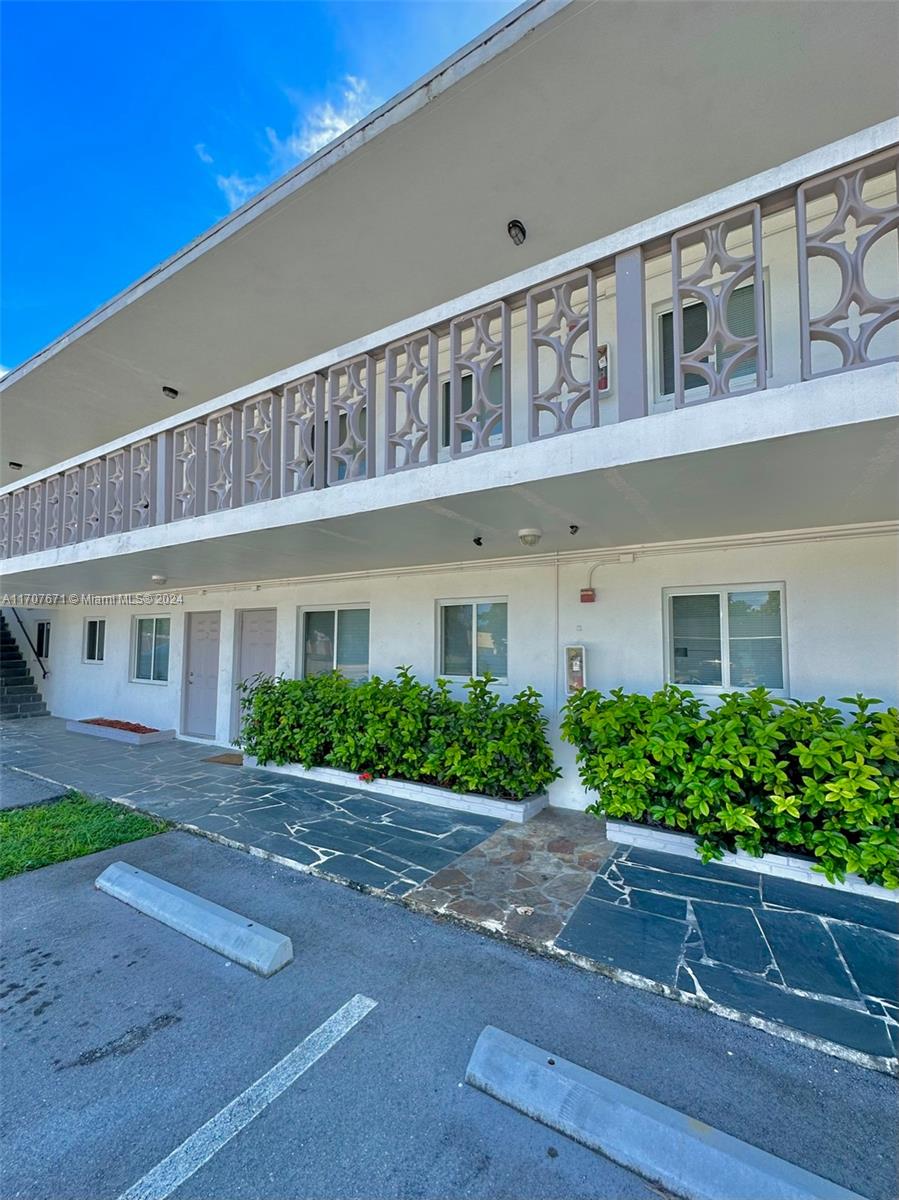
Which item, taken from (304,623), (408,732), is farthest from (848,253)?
(304,623)

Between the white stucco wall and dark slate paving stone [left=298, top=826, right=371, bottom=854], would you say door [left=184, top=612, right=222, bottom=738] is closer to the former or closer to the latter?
the white stucco wall

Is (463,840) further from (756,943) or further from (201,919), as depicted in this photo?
(756,943)

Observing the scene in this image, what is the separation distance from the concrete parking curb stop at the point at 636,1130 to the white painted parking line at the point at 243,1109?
0.76 meters

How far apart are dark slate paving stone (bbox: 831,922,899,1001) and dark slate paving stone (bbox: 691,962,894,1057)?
12.5 inches

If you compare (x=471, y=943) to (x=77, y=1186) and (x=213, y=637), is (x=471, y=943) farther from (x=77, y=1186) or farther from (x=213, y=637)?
(x=213, y=637)

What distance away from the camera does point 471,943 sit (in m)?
3.62

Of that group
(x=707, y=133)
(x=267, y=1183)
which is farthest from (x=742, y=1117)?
(x=707, y=133)

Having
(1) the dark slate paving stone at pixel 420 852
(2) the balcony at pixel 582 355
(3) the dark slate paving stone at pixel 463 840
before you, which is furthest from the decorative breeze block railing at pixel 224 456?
(3) the dark slate paving stone at pixel 463 840

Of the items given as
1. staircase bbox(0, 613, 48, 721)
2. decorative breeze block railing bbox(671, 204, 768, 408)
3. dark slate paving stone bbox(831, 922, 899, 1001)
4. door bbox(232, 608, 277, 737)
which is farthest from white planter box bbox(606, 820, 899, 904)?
staircase bbox(0, 613, 48, 721)

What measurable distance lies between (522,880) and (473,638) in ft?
11.4

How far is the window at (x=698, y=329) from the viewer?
5.51 m

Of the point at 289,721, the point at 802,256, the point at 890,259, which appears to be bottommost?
the point at 289,721

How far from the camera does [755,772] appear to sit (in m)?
4.32

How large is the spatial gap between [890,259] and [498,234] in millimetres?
3644
